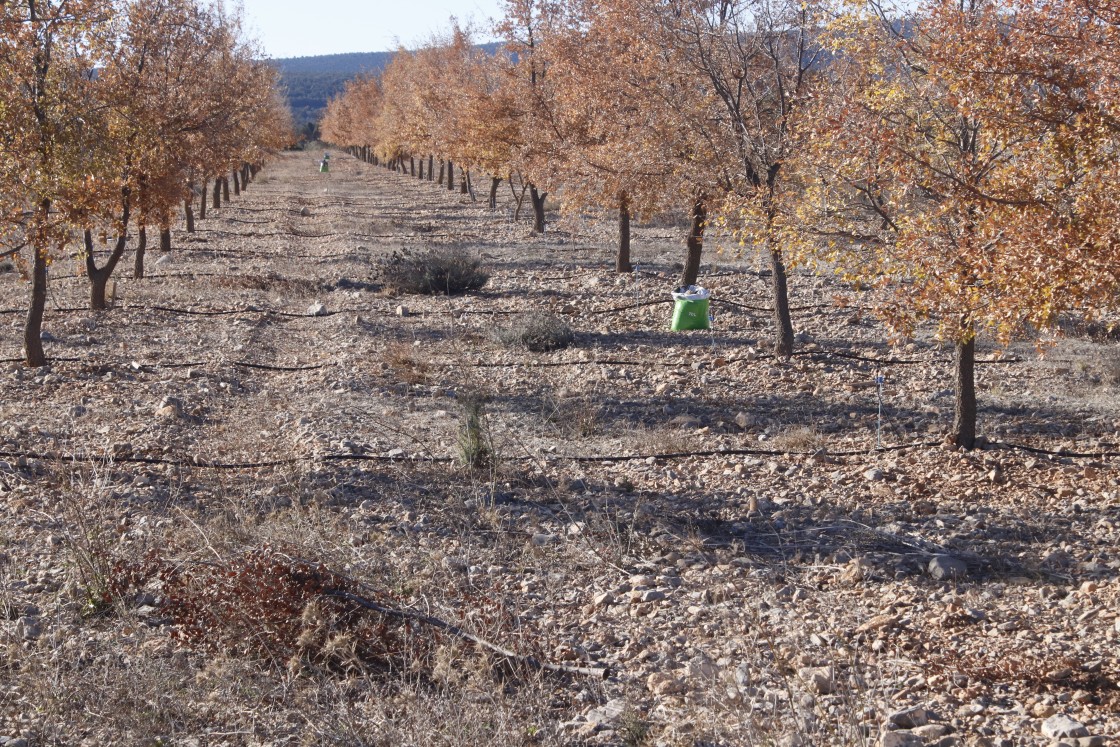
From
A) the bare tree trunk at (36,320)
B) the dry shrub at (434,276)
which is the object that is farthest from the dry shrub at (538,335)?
the bare tree trunk at (36,320)

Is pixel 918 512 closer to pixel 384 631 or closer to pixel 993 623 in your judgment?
pixel 993 623

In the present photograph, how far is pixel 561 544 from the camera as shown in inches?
→ 241

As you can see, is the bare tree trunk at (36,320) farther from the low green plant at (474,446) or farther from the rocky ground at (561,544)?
the low green plant at (474,446)

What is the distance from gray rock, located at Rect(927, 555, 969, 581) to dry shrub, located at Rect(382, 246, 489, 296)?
1161 centimetres

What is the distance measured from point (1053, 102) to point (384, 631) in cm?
465

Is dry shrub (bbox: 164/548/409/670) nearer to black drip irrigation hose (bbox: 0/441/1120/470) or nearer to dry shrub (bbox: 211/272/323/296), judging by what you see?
black drip irrigation hose (bbox: 0/441/1120/470)

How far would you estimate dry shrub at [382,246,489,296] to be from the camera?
16.2m

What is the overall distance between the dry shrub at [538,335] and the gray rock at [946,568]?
6983 mm

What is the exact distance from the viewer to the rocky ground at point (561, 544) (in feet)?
13.4

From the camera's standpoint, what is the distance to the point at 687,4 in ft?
35.4

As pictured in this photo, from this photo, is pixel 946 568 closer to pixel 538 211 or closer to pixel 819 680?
pixel 819 680

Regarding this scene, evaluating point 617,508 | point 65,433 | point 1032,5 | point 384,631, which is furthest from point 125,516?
point 1032,5

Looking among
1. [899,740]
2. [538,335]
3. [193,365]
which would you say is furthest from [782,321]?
[899,740]

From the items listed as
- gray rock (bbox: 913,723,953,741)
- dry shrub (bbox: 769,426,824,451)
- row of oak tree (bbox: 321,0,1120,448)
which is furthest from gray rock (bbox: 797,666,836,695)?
dry shrub (bbox: 769,426,824,451)
